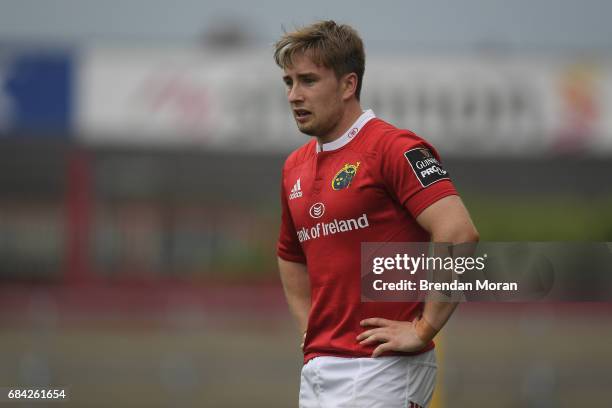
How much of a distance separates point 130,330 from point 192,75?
5456mm

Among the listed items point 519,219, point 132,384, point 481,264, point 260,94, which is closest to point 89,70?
point 260,94

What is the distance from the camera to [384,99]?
69.2ft

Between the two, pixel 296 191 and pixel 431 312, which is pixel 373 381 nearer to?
pixel 431 312

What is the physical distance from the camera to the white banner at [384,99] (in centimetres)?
2112

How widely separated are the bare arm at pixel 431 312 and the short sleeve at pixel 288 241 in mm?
647

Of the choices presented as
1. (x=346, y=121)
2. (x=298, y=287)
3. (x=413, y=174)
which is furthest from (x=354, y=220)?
(x=298, y=287)

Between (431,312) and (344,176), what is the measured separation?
0.59 meters

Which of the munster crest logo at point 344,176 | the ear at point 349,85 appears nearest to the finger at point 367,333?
the munster crest logo at point 344,176

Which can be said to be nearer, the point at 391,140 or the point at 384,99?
the point at 391,140

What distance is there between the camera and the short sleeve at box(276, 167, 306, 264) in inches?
165

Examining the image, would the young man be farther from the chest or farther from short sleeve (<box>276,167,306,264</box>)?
short sleeve (<box>276,167,306,264</box>)

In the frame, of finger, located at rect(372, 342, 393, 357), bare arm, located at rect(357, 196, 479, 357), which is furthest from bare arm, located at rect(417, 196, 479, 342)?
finger, located at rect(372, 342, 393, 357)

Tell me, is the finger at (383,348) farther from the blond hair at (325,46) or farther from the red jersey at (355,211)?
the blond hair at (325,46)

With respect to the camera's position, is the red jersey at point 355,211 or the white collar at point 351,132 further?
the white collar at point 351,132
